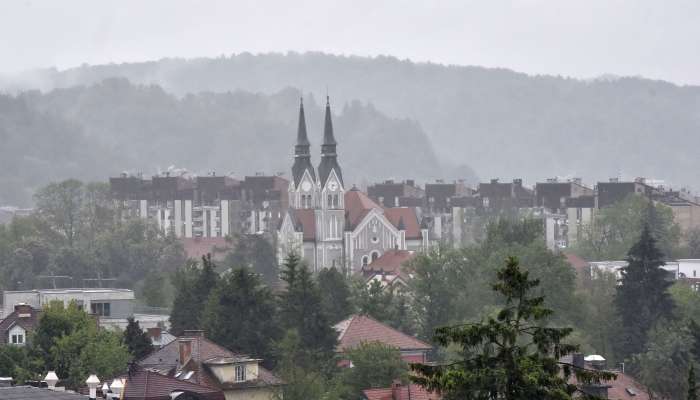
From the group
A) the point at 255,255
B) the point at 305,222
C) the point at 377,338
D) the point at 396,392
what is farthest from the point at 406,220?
the point at 396,392

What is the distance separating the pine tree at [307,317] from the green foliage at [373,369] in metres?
4.67

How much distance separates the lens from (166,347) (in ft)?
217

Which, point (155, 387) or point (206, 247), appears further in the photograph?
point (206, 247)

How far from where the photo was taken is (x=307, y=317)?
249 ft

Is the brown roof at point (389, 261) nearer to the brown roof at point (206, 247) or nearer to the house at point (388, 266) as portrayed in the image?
the house at point (388, 266)

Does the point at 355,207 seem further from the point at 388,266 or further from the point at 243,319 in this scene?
the point at 243,319

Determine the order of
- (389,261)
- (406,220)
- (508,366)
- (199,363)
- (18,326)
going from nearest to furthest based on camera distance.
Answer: (508,366) → (199,363) → (18,326) → (389,261) → (406,220)

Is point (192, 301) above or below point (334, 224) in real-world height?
below

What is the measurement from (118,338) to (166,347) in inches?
178

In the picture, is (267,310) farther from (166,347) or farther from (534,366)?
(534,366)

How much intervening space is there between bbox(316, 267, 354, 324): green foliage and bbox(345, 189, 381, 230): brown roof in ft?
233

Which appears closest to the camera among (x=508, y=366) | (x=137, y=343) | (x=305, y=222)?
(x=508, y=366)

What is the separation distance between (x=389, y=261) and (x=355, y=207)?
16.7 meters

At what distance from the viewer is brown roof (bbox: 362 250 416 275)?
147250mm
